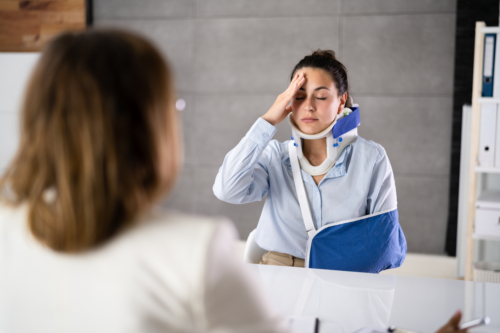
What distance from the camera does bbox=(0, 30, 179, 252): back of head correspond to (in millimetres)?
501

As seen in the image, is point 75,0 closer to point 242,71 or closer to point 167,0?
point 167,0

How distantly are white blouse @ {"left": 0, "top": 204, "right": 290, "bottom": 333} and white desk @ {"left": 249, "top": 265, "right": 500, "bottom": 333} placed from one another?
568 millimetres

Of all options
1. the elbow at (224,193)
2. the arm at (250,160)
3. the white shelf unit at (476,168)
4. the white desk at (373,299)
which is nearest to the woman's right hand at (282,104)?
the arm at (250,160)

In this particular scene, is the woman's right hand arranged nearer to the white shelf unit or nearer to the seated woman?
the seated woman

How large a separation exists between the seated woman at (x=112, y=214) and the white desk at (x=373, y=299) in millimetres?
595

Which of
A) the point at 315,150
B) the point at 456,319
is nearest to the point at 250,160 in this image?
the point at 315,150

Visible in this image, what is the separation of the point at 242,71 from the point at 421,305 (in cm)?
269

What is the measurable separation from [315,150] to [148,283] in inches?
55.5

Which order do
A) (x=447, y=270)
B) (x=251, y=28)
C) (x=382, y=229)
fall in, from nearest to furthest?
1. (x=382, y=229)
2. (x=447, y=270)
3. (x=251, y=28)

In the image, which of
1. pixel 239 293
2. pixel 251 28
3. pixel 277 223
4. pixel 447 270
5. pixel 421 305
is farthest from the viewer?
pixel 251 28

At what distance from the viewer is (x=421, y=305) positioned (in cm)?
114

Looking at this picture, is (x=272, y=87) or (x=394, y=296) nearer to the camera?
(x=394, y=296)

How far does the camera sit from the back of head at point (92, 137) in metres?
0.50

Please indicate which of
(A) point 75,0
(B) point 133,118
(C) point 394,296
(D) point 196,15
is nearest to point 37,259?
(B) point 133,118
